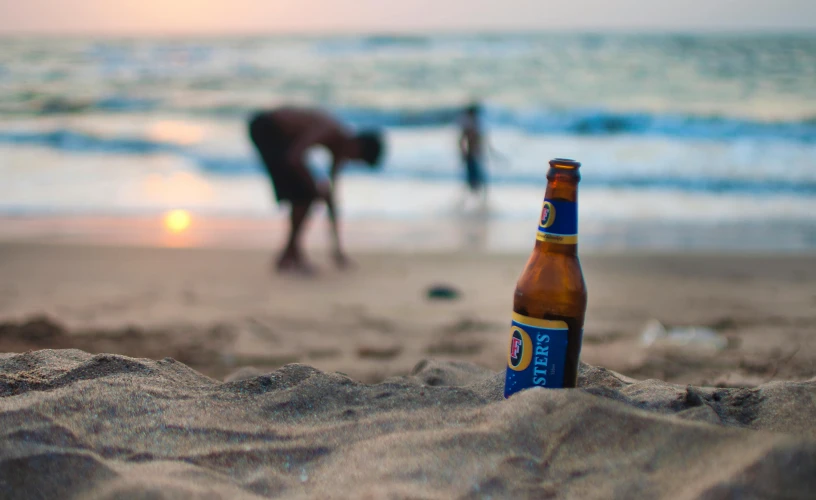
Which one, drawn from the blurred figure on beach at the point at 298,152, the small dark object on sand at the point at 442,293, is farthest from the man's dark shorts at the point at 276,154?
the small dark object on sand at the point at 442,293

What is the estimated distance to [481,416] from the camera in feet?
4.72

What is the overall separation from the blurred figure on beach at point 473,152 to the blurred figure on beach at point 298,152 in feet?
11.4

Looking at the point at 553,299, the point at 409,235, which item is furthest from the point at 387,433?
the point at 409,235

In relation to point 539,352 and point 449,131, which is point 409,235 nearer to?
point 539,352

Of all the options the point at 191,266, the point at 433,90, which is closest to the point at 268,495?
the point at 191,266

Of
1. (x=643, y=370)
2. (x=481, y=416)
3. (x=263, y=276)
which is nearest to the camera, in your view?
(x=481, y=416)

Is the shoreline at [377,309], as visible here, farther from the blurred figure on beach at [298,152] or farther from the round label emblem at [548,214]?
the round label emblem at [548,214]

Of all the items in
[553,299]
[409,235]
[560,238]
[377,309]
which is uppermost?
[560,238]

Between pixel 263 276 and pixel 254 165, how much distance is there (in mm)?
6460

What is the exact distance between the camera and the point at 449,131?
53.0 ft

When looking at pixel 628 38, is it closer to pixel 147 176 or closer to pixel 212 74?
pixel 212 74

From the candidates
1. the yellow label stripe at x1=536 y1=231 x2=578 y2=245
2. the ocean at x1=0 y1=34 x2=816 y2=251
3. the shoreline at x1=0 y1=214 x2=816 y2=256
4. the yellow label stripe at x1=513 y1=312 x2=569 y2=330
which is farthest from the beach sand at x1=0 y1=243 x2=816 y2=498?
the ocean at x1=0 y1=34 x2=816 y2=251

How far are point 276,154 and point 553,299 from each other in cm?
494

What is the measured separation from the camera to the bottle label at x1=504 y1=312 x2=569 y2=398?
1442mm
